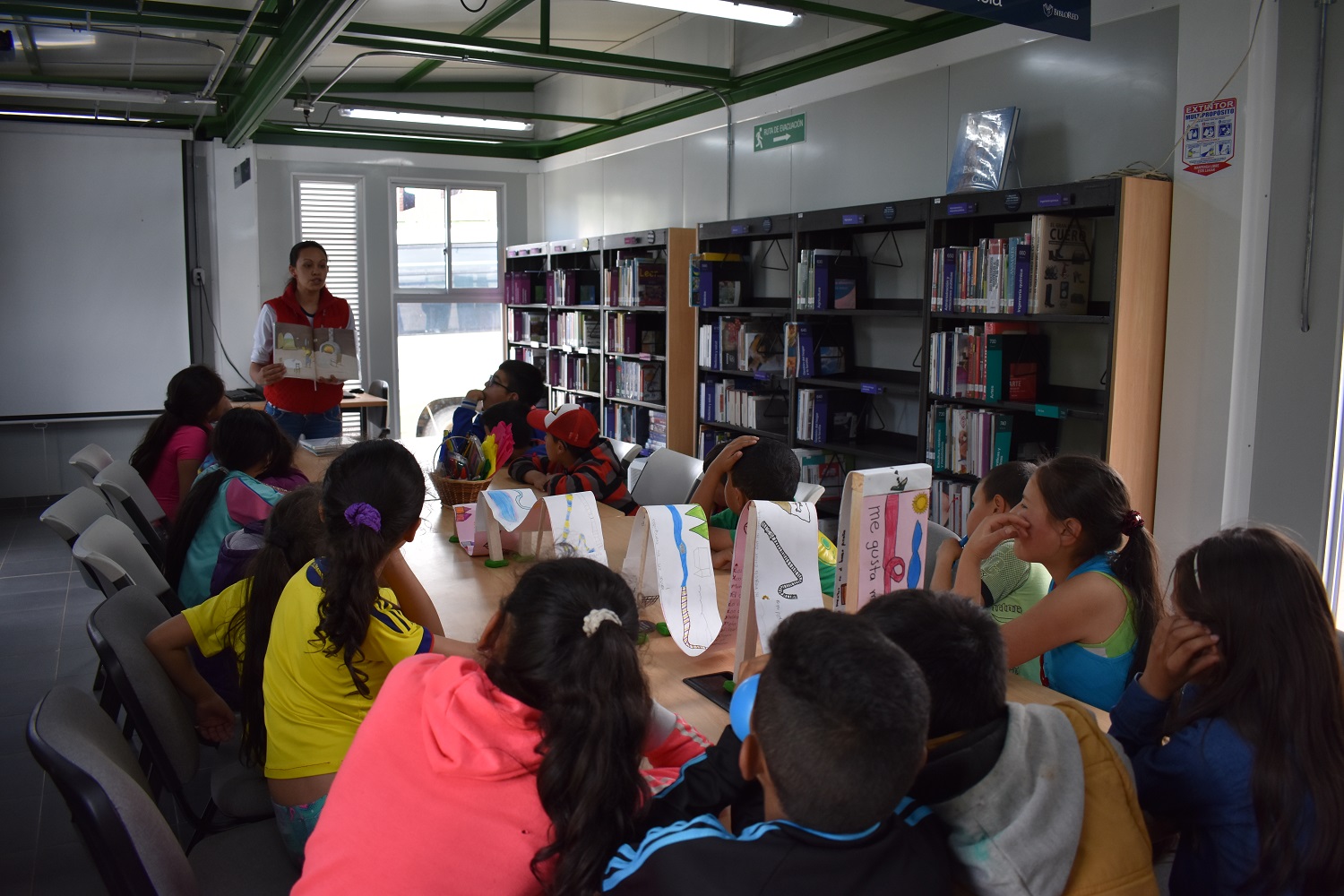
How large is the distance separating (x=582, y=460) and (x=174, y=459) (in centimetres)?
171

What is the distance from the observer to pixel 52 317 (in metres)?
7.38

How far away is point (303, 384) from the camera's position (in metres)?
4.81

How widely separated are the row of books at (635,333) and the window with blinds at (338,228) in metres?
2.59

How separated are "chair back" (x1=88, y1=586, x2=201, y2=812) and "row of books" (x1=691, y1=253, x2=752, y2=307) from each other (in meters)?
4.29

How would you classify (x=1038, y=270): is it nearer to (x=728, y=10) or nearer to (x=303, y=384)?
(x=728, y=10)

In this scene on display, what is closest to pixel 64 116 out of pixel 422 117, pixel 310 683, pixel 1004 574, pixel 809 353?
pixel 422 117

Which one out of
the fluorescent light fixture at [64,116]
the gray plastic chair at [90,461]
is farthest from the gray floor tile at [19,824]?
the fluorescent light fixture at [64,116]

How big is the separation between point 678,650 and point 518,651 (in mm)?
1045

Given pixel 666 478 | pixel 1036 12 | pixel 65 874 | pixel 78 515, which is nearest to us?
pixel 65 874

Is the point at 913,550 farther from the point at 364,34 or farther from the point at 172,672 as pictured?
the point at 364,34

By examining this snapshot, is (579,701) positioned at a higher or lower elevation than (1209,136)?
lower

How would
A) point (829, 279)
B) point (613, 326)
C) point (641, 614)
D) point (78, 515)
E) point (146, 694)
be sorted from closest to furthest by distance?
point (146, 694) → point (641, 614) → point (78, 515) → point (829, 279) → point (613, 326)

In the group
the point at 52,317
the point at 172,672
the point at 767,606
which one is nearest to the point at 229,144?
the point at 52,317

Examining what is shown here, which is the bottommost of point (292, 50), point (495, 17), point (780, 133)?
point (780, 133)
